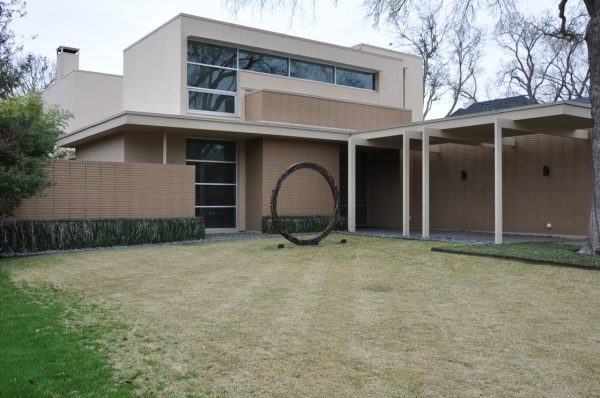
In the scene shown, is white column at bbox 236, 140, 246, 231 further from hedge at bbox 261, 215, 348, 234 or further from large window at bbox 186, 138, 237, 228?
hedge at bbox 261, 215, 348, 234

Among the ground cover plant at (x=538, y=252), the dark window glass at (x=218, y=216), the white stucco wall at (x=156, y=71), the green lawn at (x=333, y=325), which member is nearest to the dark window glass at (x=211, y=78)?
the white stucco wall at (x=156, y=71)

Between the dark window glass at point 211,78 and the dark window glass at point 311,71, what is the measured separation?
2.83m

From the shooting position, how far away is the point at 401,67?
2488 cm

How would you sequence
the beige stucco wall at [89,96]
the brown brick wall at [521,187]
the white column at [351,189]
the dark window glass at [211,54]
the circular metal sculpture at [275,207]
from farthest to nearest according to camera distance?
the beige stucco wall at [89,96] < the dark window glass at [211,54] < the white column at [351,189] < the brown brick wall at [521,187] < the circular metal sculpture at [275,207]

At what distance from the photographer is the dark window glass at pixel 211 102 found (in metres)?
18.6

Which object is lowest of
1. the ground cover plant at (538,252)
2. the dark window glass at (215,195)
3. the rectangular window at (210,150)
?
the ground cover plant at (538,252)

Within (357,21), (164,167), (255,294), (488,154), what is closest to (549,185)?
(488,154)

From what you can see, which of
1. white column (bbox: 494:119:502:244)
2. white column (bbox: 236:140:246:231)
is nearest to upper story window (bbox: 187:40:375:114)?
white column (bbox: 236:140:246:231)

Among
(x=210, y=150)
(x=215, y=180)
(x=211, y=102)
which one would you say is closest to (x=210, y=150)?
(x=210, y=150)

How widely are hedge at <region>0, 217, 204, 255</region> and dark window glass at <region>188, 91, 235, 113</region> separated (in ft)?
15.4

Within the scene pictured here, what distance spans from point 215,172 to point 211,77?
3.30m

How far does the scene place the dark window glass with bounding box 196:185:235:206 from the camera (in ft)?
58.6

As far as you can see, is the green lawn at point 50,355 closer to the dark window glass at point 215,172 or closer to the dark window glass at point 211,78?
the dark window glass at point 215,172

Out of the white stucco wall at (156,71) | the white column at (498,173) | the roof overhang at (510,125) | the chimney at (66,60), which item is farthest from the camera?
the chimney at (66,60)
